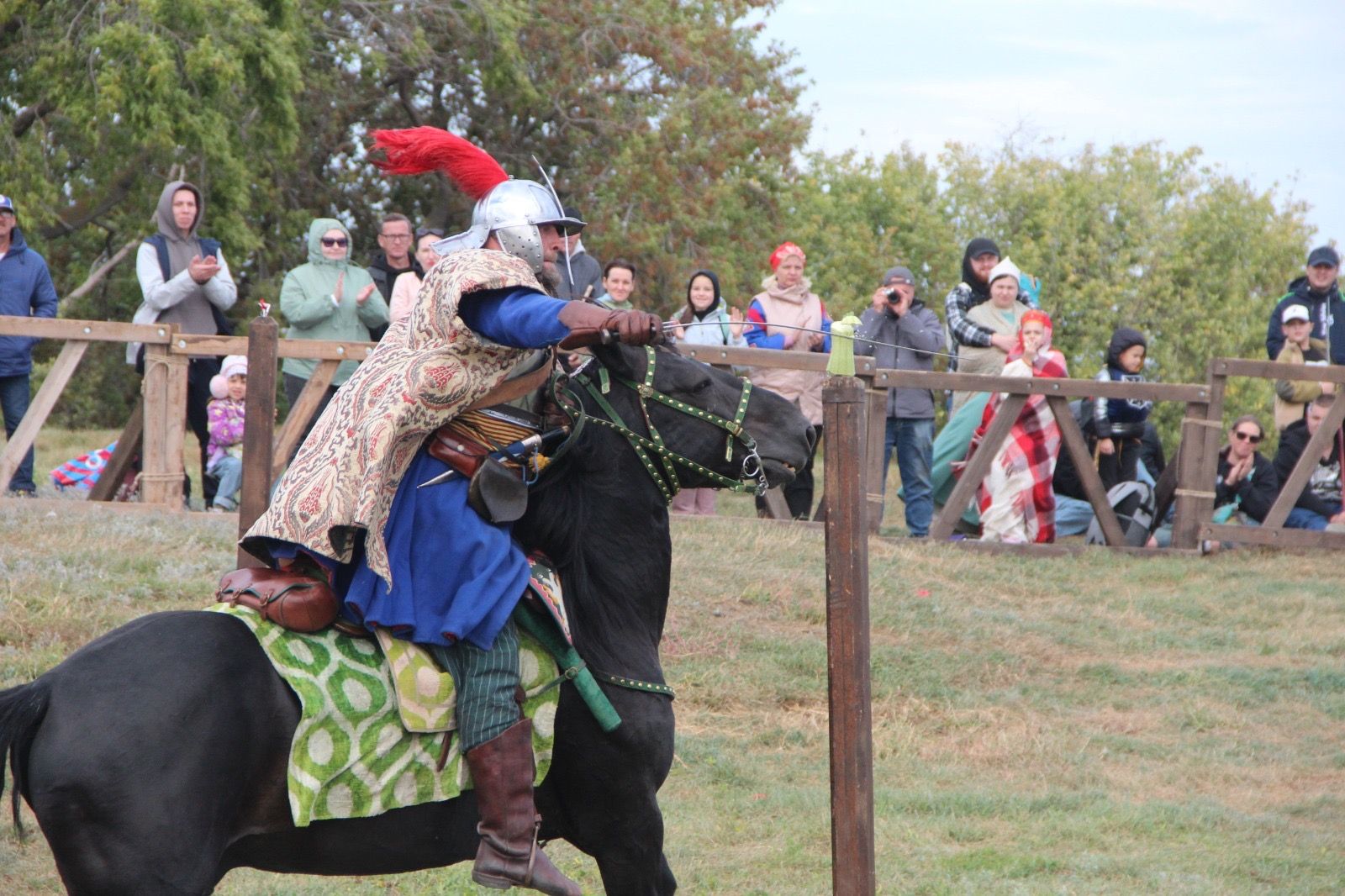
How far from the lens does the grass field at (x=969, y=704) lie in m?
6.10

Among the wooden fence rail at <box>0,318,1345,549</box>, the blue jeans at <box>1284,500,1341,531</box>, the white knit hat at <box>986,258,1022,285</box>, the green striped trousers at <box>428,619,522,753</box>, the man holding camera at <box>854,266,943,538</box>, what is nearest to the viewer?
the green striped trousers at <box>428,619,522,753</box>

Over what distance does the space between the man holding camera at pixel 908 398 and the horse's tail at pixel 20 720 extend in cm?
836

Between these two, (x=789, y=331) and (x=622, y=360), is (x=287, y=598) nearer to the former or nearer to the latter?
(x=622, y=360)

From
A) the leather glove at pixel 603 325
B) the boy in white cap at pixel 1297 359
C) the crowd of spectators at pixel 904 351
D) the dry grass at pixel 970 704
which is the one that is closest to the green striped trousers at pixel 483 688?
the leather glove at pixel 603 325

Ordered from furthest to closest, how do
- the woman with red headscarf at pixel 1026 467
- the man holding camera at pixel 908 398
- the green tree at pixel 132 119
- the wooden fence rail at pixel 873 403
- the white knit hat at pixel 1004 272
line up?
the green tree at pixel 132 119
the white knit hat at pixel 1004 272
the woman with red headscarf at pixel 1026 467
the man holding camera at pixel 908 398
the wooden fence rail at pixel 873 403

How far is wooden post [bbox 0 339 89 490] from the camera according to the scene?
31.0 ft

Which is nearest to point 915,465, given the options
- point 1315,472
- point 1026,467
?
point 1026,467

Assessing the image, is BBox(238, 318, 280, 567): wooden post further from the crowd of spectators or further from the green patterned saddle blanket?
the crowd of spectators

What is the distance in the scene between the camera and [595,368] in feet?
13.8

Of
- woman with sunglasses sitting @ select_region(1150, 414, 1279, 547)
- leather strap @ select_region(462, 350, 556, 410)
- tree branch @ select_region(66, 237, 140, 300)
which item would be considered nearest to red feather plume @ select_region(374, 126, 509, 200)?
leather strap @ select_region(462, 350, 556, 410)

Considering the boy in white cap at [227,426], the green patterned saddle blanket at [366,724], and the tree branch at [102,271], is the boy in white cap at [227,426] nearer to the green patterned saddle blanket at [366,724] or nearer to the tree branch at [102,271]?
the green patterned saddle blanket at [366,724]

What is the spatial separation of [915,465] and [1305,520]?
3.45m

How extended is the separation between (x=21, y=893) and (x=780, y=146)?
18.7 meters

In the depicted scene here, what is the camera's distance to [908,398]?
11273mm
